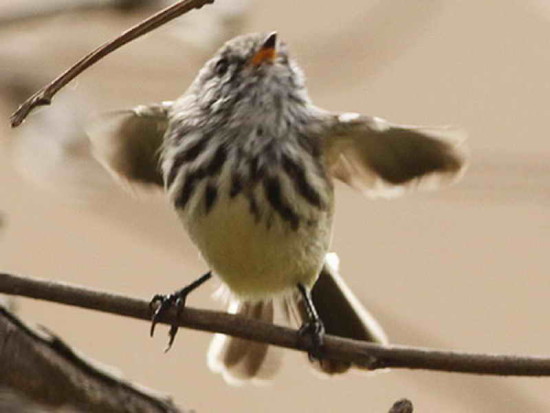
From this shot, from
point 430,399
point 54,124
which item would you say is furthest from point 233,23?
point 430,399

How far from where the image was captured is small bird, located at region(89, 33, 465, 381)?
275 centimetres

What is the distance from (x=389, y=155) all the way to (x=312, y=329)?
1.70 feet

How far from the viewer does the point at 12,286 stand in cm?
218

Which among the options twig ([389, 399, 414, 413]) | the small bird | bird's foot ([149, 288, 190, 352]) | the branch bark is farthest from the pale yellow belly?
twig ([389, 399, 414, 413])

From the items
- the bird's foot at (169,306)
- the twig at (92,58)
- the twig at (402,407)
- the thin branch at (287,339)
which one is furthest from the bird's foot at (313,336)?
the twig at (92,58)

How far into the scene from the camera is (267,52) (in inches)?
114

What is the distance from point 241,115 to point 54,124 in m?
0.59

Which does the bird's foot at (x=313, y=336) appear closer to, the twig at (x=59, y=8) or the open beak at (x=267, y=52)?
the open beak at (x=267, y=52)

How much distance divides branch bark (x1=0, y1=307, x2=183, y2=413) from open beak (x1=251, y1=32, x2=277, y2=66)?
0.93 meters

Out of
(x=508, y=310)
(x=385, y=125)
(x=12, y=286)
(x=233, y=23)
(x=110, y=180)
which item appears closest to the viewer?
(x=12, y=286)

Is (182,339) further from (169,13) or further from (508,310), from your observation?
(169,13)

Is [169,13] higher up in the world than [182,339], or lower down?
higher up

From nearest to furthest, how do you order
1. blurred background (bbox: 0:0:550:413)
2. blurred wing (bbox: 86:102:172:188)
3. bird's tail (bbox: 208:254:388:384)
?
blurred wing (bbox: 86:102:172:188) → bird's tail (bbox: 208:254:388:384) → blurred background (bbox: 0:0:550:413)

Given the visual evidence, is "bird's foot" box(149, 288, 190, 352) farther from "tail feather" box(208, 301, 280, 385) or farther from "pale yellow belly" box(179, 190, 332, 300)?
"tail feather" box(208, 301, 280, 385)
